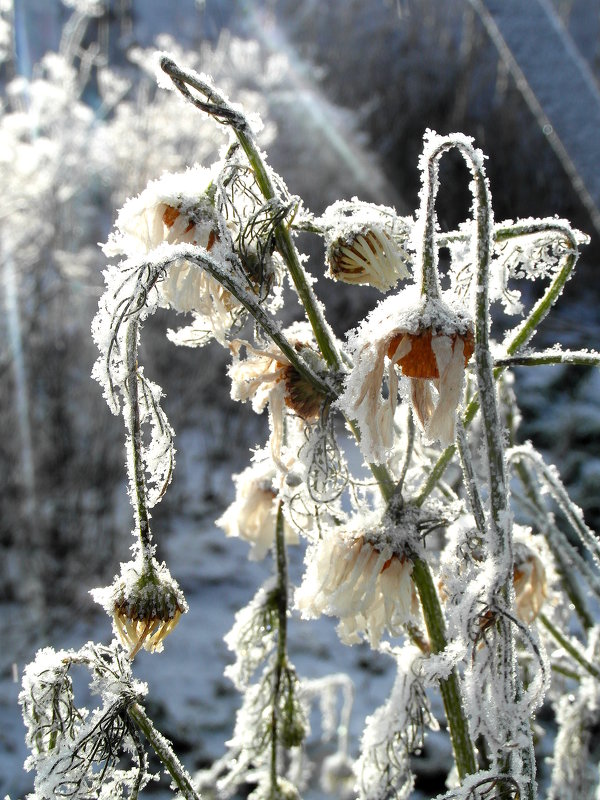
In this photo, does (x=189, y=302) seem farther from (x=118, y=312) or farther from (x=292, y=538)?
(x=292, y=538)

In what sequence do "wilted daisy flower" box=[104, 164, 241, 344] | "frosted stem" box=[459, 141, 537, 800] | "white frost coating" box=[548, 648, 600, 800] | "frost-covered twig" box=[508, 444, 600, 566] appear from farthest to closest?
"white frost coating" box=[548, 648, 600, 800] → "frost-covered twig" box=[508, 444, 600, 566] → "wilted daisy flower" box=[104, 164, 241, 344] → "frosted stem" box=[459, 141, 537, 800]

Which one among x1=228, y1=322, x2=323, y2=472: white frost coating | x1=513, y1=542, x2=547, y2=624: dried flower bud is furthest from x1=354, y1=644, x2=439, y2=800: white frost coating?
x1=228, y1=322, x2=323, y2=472: white frost coating

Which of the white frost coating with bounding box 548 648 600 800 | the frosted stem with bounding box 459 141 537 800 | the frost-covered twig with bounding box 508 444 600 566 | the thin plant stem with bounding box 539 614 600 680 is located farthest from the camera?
the white frost coating with bounding box 548 648 600 800

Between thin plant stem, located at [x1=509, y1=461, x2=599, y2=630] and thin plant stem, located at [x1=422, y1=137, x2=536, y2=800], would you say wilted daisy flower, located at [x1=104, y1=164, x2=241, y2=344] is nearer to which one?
thin plant stem, located at [x1=422, y1=137, x2=536, y2=800]

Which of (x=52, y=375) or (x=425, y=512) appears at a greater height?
(x=52, y=375)

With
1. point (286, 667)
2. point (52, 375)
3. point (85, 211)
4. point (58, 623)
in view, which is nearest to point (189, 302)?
point (286, 667)

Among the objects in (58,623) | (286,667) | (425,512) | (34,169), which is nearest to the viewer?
(425,512)

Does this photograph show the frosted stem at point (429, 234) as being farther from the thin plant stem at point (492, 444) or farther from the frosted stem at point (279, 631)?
the frosted stem at point (279, 631)
